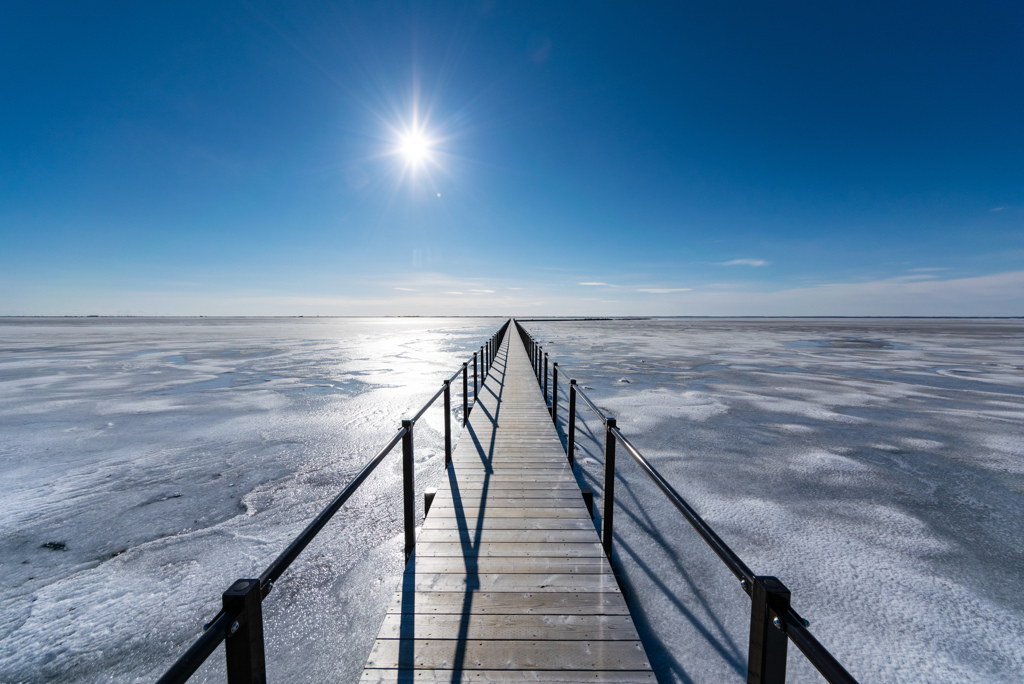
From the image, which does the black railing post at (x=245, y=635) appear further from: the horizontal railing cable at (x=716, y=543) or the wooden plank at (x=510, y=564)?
the wooden plank at (x=510, y=564)

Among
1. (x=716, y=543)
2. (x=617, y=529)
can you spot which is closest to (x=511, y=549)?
(x=617, y=529)

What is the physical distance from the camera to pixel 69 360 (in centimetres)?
2294

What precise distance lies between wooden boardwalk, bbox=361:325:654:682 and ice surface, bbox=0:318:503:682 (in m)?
0.79

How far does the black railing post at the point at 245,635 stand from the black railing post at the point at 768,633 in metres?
1.75

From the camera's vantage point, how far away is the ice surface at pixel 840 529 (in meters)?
3.42

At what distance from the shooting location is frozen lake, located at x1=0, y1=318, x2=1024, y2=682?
3434mm

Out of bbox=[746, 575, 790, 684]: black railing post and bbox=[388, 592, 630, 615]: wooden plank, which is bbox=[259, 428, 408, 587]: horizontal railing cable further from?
bbox=[746, 575, 790, 684]: black railing post

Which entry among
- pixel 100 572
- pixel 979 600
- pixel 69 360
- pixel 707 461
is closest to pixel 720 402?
pixel 707 461

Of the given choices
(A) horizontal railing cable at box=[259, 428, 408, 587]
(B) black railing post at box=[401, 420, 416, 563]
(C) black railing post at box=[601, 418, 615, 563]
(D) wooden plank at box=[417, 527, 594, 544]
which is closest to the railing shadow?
(D) wooden plank at box=[417, 527, 594, 544]

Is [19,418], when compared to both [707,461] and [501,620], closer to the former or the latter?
[501,620]

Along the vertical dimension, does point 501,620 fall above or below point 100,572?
above

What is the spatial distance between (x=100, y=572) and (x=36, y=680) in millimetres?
1365

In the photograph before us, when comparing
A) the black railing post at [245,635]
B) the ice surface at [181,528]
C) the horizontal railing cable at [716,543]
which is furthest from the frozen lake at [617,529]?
the black railing post at [245,635]

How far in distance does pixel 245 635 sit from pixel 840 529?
6.16 m
